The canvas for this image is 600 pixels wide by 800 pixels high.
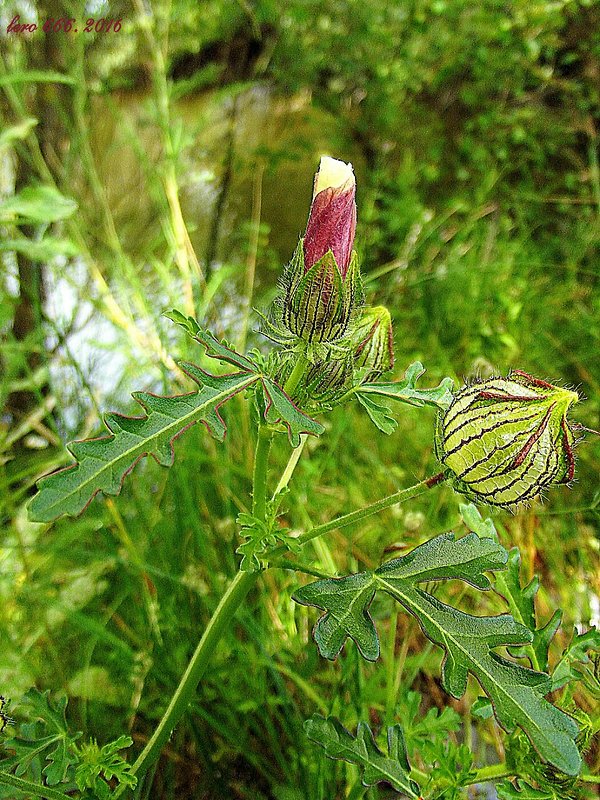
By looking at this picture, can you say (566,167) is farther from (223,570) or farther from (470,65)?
(223,570)

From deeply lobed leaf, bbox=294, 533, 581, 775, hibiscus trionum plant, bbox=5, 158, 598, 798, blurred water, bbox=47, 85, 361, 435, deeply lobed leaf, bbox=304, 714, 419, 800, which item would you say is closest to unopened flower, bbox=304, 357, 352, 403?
hibiscus trionum plant, bbox=5, 158, 598, 798

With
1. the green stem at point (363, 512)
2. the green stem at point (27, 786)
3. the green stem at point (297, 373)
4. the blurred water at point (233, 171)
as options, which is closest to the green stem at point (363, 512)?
the green stem at point (363, 512)

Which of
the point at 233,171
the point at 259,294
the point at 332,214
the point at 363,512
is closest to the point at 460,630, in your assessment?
the point at 363,512

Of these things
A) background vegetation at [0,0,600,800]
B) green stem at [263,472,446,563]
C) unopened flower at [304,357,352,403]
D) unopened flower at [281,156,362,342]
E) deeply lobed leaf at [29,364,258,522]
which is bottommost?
background vegetation at [0,0,600,800]

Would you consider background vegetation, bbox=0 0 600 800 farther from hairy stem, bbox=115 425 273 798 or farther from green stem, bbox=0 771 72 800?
green stem, bbox=0 771 72 800

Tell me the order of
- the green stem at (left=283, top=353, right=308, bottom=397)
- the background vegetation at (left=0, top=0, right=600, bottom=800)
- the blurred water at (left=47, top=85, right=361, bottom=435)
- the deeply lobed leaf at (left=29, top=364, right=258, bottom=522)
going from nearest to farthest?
the deeply lobed leaf at (left=29, top=364, right=258, bottom=522) < the green stem at (left=283, top=353, right=308, bottom=397) < the background vegetation at (left=0, top=0, right=600, bottom=800) < the blurred water at (left=47, top=85, right=361, bottom=435)

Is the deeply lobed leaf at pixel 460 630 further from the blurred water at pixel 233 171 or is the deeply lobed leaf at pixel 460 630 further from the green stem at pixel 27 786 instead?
the blurred water at pixel 233 171
